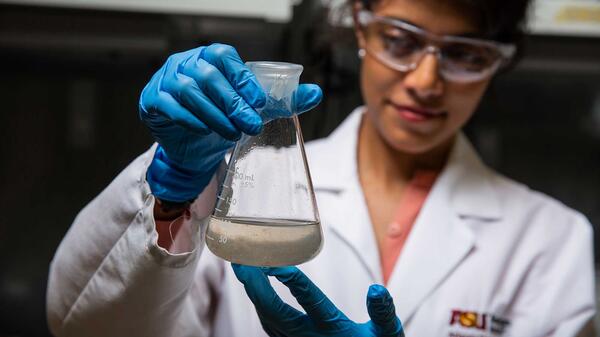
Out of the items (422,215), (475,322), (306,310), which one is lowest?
(475,322)

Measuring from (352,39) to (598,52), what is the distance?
64cm

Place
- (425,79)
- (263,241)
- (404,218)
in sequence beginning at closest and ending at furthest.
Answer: (263,241) → (425,79) → (404,218)

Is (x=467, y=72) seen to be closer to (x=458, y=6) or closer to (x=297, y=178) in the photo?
(x=458, y=6)

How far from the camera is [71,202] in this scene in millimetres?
1618

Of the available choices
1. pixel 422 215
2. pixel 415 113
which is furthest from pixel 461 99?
pixel 422 215

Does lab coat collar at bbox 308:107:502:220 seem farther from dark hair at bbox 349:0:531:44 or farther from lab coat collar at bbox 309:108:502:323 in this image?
dark hair at bbox 349:0:531:44

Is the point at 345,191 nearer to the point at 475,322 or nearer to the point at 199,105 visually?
the point at 475,322

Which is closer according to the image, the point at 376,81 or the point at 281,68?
the point at 281,68

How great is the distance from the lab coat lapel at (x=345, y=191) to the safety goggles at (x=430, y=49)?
8.1 inches

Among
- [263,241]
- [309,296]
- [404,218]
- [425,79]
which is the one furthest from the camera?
[404,218]

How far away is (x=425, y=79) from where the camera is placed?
3.63 feet

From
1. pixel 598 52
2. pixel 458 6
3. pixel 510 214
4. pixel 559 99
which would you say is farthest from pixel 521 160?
pixel 458 6

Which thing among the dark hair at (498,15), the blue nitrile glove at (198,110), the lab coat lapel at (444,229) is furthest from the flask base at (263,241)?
the dark hair at (498,15)

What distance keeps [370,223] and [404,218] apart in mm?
82
